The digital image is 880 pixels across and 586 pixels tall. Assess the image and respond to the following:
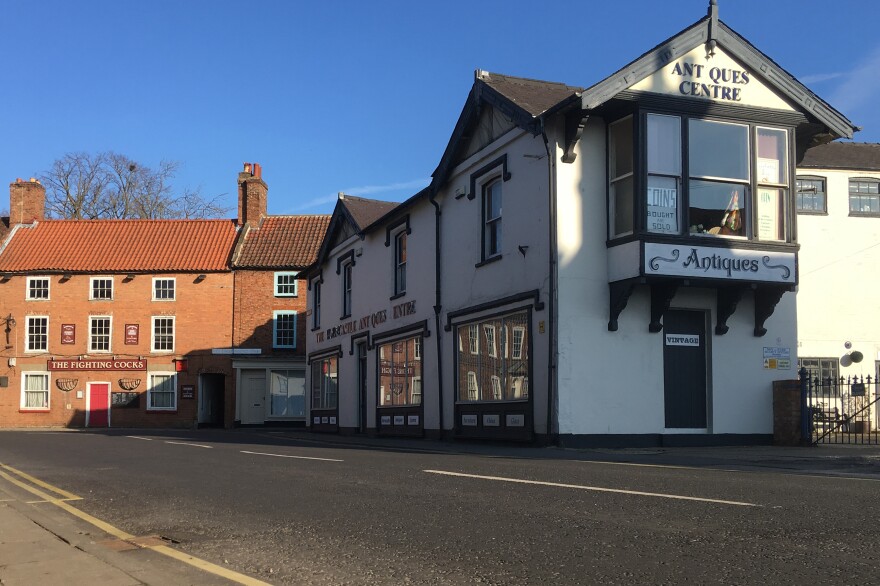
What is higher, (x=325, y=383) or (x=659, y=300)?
(x=659, y=300)

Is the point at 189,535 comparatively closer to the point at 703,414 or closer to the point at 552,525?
the point at 552,525

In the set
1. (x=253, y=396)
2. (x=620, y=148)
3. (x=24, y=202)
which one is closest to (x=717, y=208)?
(x=620, y=148)

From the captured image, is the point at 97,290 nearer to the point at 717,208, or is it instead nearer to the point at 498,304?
the point at 498,304

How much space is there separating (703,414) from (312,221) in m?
30.5

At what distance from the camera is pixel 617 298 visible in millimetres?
17906

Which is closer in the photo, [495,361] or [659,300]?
[659,300]

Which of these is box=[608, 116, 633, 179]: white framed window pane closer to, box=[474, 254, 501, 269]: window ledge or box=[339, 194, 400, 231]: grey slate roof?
box=[474, 254, 501, 269]: window ledge

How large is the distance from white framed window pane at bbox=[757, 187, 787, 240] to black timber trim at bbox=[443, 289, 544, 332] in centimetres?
467

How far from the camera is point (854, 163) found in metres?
27.1

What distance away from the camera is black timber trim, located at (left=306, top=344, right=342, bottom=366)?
31708mm

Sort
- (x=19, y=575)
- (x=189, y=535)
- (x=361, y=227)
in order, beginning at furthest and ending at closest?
1. (x=361, y=227)
2. (x=189, y=535)
3. (x=19, y=575)

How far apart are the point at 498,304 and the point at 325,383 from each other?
49.1 feet

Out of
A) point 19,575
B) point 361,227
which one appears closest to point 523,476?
point 19,575

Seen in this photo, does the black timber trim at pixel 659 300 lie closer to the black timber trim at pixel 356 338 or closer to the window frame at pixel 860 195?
the window frame at pixel 860 195
